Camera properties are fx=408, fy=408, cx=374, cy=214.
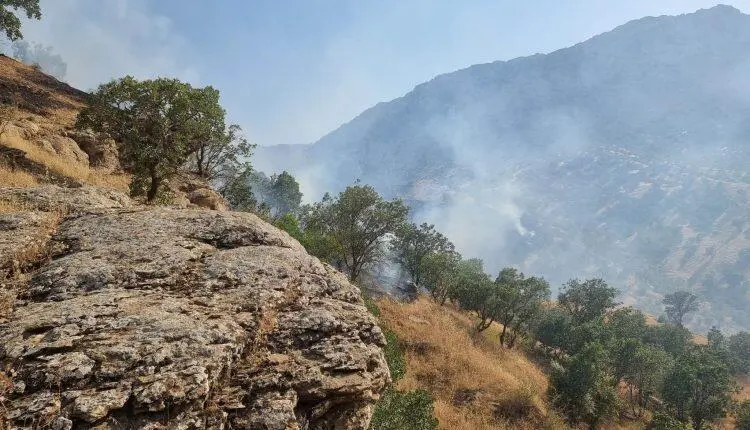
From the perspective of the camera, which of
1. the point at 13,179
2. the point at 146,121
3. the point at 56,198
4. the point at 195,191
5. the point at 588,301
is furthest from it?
the point at 588,301

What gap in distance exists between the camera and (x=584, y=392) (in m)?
28.8

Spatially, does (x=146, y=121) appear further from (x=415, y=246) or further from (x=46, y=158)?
(x=415, y=246)

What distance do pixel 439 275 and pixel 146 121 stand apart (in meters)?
44.9

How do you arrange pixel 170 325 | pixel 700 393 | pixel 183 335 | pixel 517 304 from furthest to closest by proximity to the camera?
pixel 517 304 < pixel 700 393 < pixel 170 325 < pixel 183 335

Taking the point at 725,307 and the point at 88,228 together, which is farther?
the point at 725,307

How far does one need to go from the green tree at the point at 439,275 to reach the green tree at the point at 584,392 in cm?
2716

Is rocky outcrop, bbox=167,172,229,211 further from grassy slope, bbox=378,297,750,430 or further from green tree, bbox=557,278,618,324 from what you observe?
green tree, bbox=557,278,618,324

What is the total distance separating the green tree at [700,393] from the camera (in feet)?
144

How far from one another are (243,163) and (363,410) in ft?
104

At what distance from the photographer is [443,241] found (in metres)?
75.4

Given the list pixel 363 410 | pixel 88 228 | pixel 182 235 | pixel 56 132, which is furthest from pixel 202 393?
pixel 56 132

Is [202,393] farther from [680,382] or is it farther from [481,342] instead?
[680,382]

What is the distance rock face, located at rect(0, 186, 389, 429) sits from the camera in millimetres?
4809

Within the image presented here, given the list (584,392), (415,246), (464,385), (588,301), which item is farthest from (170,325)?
(588,301)
